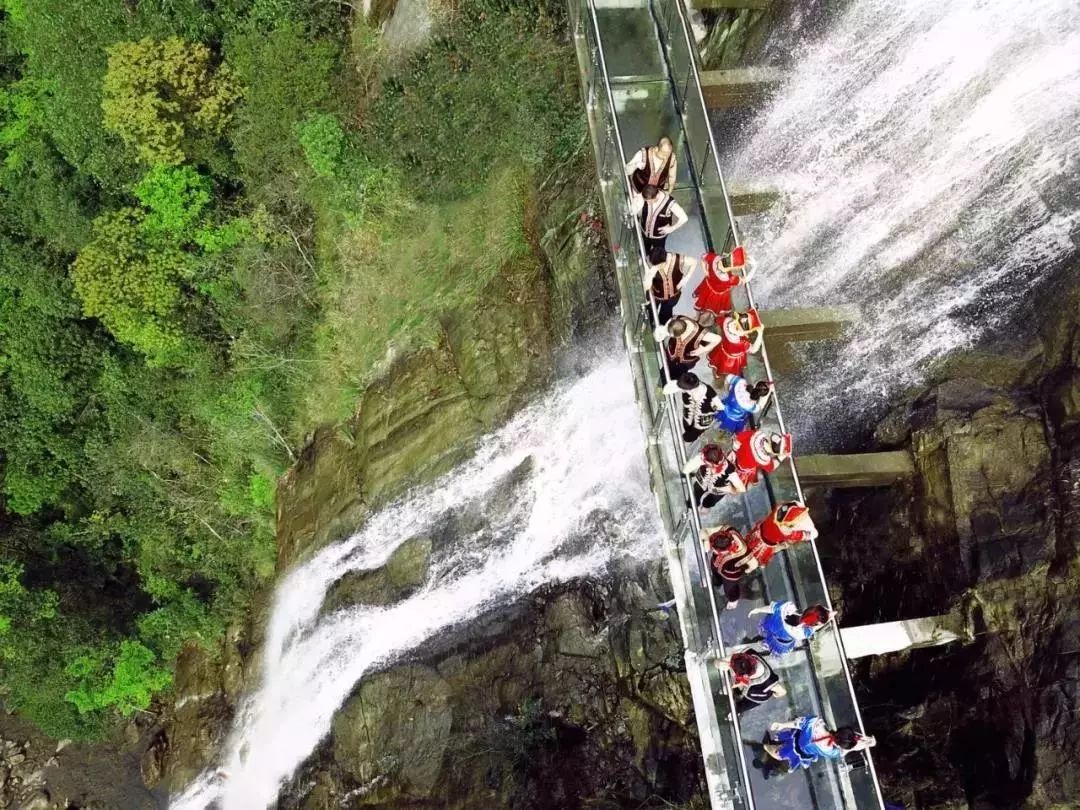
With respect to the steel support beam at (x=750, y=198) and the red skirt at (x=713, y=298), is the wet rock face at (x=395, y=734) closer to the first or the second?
the red skirt at (x=713, y=298)

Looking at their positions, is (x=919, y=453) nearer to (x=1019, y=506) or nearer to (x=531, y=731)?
(x=1019, y=506)

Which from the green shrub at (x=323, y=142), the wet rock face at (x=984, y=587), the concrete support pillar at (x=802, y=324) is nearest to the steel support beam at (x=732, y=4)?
the concrete support pillar at (x=802, y=324)

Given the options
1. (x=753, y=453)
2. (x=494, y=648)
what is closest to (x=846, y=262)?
(x=753, y=453)

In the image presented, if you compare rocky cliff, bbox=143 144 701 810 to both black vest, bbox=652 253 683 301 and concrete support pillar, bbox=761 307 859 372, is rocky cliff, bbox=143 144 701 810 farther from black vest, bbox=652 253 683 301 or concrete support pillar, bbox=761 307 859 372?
black vest, bbox=652 253 683 301

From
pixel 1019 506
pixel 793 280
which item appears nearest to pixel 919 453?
pixel 1019 506

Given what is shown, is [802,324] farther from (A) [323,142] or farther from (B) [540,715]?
(A) [323,142]

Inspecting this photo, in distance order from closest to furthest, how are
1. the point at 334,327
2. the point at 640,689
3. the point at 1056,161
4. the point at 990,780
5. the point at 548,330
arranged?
the point at 990,780, the point at 1056,161, the point at 640,689, the point at 548,330, the point at 334,327

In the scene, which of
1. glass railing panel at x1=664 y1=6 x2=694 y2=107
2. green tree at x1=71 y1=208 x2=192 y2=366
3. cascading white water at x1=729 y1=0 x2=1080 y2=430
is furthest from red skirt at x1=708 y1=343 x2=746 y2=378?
green tree at x1=71 y1=208 x2=192 y2=366
